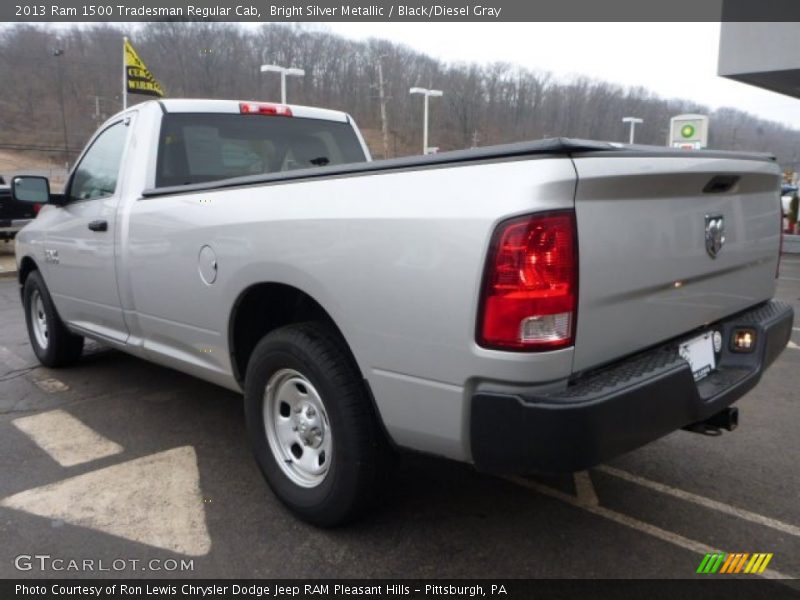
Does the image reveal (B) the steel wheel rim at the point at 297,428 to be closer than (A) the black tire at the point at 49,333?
Yes

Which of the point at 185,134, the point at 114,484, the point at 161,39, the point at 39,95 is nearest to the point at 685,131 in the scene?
the point at 185,134

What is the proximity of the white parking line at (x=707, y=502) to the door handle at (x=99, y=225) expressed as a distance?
3.05 meters

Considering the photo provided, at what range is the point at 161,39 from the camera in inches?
1609

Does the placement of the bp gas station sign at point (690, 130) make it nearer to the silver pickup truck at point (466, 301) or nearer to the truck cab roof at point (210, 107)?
the truck cab roof at point (210, 107)

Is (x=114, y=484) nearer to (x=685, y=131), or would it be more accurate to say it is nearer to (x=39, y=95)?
(x=685, y=131)

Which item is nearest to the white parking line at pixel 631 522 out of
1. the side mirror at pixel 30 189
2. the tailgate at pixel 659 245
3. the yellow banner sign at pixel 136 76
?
the tailgate at pixel 659 245

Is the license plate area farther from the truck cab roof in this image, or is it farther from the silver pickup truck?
the truck cab roof

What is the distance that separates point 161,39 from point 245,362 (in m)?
44.2

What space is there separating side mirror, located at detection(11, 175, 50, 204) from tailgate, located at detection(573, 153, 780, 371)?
3853mm

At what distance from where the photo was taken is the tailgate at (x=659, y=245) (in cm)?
192

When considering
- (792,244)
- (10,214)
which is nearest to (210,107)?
(10,214)

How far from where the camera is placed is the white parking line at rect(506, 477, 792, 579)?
2510 mm

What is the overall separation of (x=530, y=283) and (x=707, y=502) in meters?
1.78

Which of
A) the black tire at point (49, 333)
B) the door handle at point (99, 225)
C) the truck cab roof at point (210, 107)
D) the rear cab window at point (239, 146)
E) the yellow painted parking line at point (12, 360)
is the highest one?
the truck cab roof at point (210, 107)
